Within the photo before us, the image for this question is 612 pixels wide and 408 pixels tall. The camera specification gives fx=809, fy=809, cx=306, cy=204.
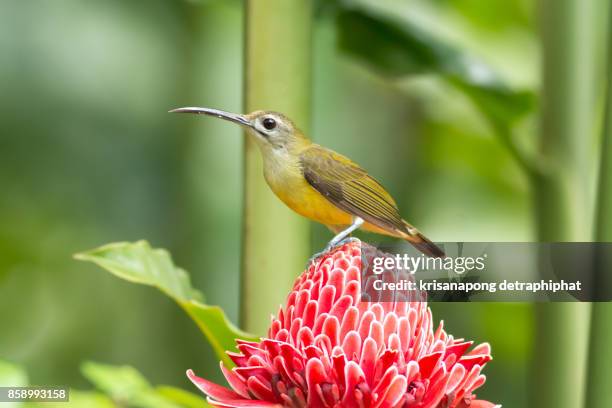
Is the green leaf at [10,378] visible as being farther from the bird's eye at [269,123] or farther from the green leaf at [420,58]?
the green leaf at [420,58]

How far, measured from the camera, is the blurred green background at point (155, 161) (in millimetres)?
1149

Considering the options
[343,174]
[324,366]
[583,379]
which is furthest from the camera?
[583,379]

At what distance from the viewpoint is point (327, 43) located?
1.20 metres

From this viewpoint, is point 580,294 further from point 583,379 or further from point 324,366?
point 324,366

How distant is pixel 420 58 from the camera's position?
0.76 meters

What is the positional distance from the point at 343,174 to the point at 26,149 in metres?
0.80

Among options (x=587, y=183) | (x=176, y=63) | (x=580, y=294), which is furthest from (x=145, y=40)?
(x=580, y=294)

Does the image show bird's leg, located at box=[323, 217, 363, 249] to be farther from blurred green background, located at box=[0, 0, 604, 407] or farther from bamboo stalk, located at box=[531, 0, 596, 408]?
blurred green background, located at box=[0, 0, 604, 407]

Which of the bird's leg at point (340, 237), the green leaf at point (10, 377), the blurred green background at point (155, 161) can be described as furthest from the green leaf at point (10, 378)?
the blurred green background at point (155, 161)

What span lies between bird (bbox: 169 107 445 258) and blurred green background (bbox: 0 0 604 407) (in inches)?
22.5

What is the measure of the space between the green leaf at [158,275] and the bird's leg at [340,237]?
0.06m

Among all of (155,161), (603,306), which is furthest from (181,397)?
(155,161)

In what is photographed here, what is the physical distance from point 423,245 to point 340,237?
0.06 m

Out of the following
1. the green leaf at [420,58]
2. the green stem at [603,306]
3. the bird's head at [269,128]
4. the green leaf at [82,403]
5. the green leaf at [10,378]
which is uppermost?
the green leaf at [420,58]
